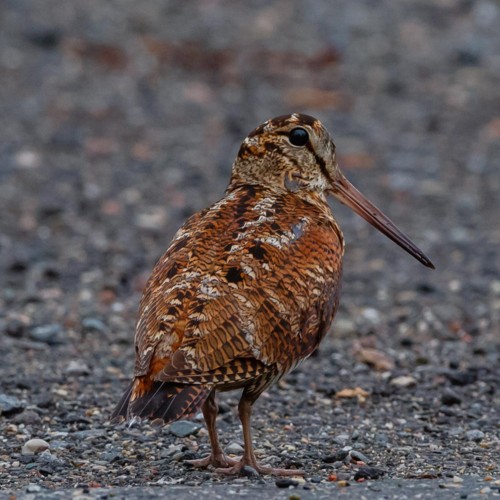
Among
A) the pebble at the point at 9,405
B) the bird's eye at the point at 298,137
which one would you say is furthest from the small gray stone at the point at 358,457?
the pebble at the point at 9,405

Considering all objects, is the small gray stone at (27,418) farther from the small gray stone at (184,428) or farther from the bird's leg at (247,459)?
the bird's leg at (247,459)

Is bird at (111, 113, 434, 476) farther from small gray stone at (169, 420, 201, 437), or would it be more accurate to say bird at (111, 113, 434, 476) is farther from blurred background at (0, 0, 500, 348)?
blurred background at (0, 0, 500, 348)

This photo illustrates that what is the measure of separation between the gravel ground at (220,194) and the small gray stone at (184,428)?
0.04 meters

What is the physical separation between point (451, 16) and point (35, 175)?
8643mm

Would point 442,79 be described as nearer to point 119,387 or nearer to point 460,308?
point 460,308

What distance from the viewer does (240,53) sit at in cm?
1931

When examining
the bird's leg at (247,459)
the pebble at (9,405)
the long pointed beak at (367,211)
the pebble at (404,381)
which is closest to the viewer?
the bird's leg at (247,459)

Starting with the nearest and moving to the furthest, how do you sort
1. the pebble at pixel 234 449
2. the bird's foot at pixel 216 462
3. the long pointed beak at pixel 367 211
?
the bird's foot at pixel 216 462, the pebble at pixel 234 449, the long pointed beak at pixel 367 211

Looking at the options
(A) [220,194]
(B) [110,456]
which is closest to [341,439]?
(B) [110,456]

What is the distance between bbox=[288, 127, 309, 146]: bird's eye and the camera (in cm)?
813

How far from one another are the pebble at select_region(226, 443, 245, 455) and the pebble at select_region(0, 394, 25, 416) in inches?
59.7

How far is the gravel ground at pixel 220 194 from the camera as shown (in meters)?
7.61

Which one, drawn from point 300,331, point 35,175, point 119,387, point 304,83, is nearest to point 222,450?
point 300,331

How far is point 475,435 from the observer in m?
8.09
